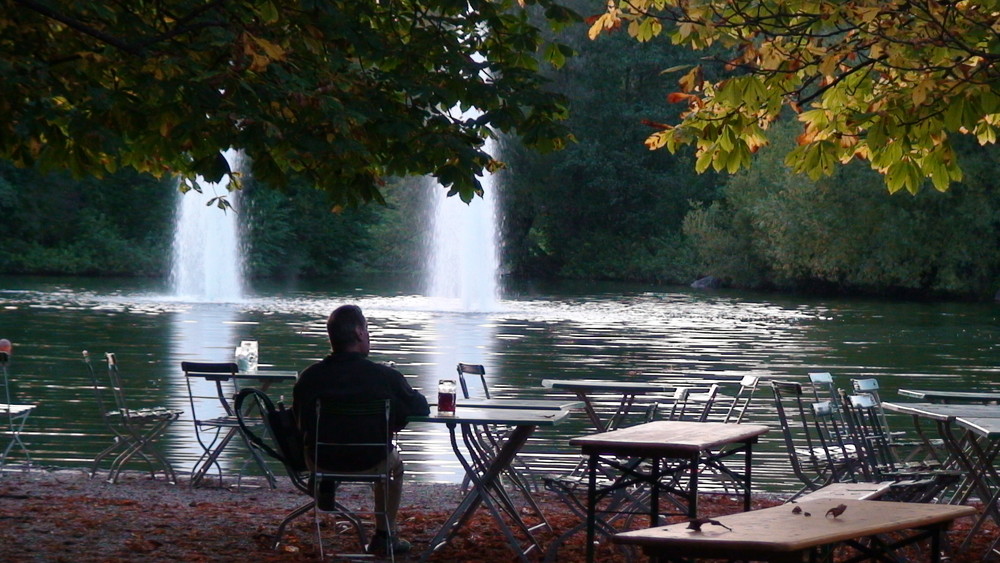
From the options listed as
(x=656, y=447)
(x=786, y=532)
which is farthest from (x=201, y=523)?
(x=786, y=532)

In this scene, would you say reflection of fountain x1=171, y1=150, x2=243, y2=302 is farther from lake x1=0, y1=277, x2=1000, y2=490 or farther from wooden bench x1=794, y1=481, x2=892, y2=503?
wooden bench x1=794, y1=481, x2=892, y2=503

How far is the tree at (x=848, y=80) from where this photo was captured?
6785mm

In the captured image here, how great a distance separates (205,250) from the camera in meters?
45.4

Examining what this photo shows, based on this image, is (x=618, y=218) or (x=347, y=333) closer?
(x=347, y=333)

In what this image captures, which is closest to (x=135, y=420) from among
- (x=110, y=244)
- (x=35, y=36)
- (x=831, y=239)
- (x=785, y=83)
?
(x=35, y=36)

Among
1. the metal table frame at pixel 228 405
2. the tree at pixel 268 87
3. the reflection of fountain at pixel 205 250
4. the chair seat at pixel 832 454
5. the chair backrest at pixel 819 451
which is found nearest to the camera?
the tree at pixel 268 87

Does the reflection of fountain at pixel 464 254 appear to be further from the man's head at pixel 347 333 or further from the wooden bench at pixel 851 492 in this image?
the wooden bench at pixel 851 492

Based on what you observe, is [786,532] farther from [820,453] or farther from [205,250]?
[205,250]

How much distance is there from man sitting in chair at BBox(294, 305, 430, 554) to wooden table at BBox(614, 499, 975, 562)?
2271mm

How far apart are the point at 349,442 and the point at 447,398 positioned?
52 cm

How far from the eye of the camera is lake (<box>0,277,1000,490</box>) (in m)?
12.1

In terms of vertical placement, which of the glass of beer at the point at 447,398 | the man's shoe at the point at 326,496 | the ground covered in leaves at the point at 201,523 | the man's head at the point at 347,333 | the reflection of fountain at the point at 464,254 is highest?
the reflection of fountain at the point at 464,254

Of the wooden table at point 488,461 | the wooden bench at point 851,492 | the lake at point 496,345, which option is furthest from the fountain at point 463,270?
the wooden bench at point 851,492

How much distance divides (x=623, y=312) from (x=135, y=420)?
81.1 ft
